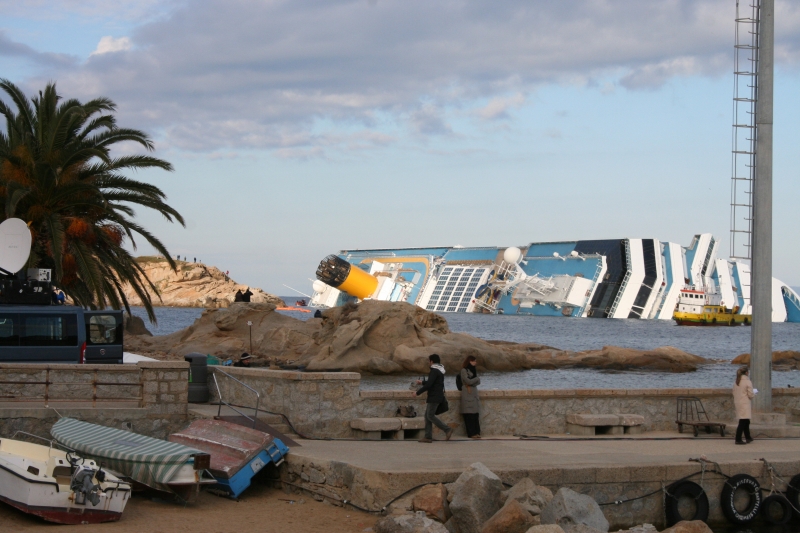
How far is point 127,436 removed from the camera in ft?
34.3

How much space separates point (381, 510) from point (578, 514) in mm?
1984

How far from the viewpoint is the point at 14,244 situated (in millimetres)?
14656

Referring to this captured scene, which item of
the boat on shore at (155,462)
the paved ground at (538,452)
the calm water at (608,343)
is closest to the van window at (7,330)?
the boat on shore at (155,462)

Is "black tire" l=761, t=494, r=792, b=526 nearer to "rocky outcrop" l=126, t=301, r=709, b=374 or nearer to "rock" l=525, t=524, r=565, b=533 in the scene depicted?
"rock" l=525, t=524, r=565, b=533

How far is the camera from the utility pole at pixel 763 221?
13.2m

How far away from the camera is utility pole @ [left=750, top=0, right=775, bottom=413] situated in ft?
43.3

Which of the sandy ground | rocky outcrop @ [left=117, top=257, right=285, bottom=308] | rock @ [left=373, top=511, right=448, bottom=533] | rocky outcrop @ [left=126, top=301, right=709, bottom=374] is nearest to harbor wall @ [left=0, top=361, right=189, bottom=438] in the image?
the sandy ground

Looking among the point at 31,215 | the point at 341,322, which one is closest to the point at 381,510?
the point at 31,215

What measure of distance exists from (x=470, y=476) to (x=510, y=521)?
693 mm

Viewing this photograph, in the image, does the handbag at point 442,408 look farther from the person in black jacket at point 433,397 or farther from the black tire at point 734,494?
the black tire at point 734,494

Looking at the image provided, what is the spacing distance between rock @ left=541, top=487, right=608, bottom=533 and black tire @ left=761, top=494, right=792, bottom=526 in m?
2.88

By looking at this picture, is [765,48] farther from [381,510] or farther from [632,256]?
[632,256]

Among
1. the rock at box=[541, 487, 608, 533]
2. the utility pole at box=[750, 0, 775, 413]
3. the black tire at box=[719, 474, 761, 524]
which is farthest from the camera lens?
the utility pole at box=[750, 0, 775, 413]

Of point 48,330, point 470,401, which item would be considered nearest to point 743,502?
point 470,401
